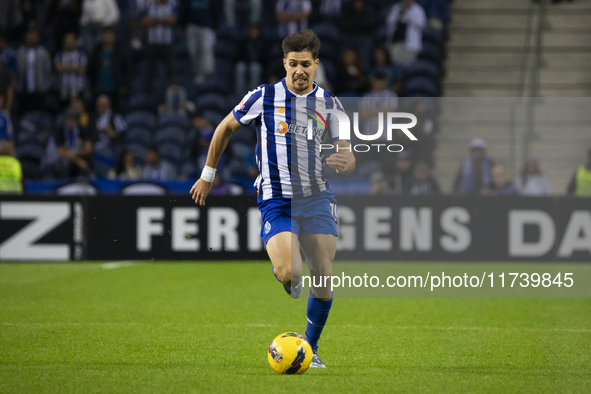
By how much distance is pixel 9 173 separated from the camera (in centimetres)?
1123

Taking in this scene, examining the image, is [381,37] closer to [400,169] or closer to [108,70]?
[400,169]

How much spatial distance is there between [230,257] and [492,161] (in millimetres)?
3924

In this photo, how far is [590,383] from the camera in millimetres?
4352

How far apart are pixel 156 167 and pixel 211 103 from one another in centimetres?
192

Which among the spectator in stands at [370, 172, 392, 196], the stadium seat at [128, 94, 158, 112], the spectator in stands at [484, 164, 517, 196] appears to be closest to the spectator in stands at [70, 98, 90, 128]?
the stadium seat at [128, 94, 158, 112]

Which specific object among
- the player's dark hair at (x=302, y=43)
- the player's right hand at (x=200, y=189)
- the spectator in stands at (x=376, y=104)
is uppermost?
the player's dark hair at (x=302, y=43)

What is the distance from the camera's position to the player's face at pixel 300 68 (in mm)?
4715

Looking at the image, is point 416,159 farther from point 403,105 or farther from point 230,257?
point 230,257

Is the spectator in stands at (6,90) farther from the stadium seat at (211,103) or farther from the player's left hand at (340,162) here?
the player's left hand at (340,162)

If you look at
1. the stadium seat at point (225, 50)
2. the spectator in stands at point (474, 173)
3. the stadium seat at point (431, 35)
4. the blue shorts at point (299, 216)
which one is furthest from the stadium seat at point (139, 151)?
the blue shorts at point (299, 216)

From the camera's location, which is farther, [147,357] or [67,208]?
[67,208]

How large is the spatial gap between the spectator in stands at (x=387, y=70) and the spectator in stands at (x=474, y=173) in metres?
2.73

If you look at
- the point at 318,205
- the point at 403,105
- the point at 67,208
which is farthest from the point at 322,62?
the point at 318,205

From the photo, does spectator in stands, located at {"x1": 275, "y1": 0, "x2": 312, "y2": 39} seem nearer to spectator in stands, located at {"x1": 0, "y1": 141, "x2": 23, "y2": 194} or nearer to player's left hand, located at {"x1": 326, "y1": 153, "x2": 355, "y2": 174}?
spectator in stands, located at {"x1": 0, "y1": 141, "x2": 23, "y2": 194}
